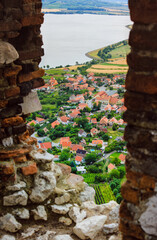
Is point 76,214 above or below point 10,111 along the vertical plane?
below

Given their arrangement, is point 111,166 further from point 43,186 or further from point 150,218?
point 150,218

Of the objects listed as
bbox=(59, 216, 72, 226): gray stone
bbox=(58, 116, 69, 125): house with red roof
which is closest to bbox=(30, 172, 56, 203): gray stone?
bbox=(59, 216, 72, 226): gray stone

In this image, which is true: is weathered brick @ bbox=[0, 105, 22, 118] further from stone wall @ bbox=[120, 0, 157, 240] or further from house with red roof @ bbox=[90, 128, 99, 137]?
house with red roof @ bbox=[90, 128, 99, 137]

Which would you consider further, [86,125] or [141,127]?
[86,125]

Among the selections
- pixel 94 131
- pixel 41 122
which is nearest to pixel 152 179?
pixel 94 131

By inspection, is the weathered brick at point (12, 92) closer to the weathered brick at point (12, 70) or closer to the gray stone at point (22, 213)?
the weathered brick at point (12, 70)

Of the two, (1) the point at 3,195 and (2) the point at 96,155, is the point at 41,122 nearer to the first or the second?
(2) the point at 96,155

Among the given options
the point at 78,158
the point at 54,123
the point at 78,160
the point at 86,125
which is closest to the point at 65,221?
the point at 78,160
